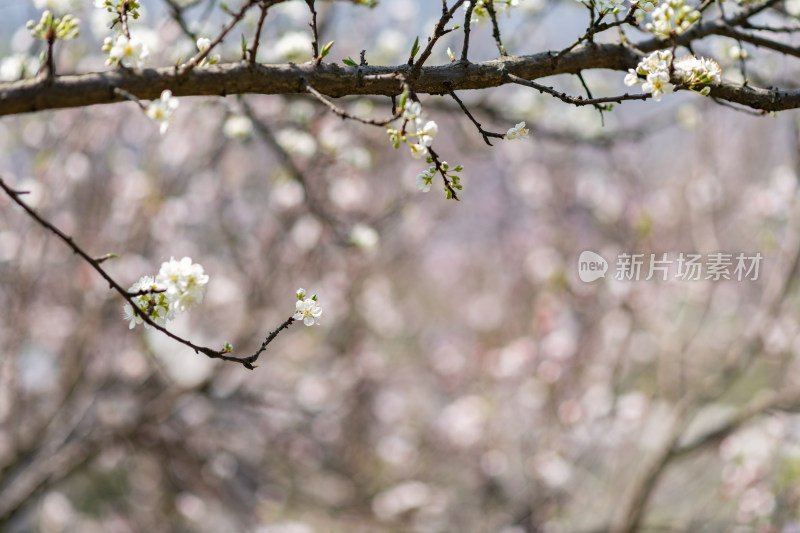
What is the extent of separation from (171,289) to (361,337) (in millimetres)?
4368

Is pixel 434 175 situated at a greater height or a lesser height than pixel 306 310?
greater

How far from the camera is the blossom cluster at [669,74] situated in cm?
138

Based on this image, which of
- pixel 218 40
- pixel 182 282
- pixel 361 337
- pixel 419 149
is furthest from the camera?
pixel 361 337

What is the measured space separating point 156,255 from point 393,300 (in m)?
2.67

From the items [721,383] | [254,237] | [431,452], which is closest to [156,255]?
[254,237]

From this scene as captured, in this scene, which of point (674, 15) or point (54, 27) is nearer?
point (54, 27)

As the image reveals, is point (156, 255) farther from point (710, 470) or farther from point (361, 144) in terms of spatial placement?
point (710, 470)

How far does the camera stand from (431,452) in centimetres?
557

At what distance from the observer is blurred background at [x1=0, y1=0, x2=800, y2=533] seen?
12.0 ft

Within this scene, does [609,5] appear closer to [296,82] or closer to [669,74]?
[669,74]

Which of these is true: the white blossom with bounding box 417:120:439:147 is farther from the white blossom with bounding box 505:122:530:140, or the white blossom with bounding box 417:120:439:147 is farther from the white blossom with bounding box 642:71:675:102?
the white blossom with bounding box 642:71:675:102

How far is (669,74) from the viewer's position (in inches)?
54.8

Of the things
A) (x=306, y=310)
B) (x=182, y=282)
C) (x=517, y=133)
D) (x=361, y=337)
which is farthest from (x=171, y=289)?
(x=361, y=337)

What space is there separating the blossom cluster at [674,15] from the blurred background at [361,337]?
4.25 ft
